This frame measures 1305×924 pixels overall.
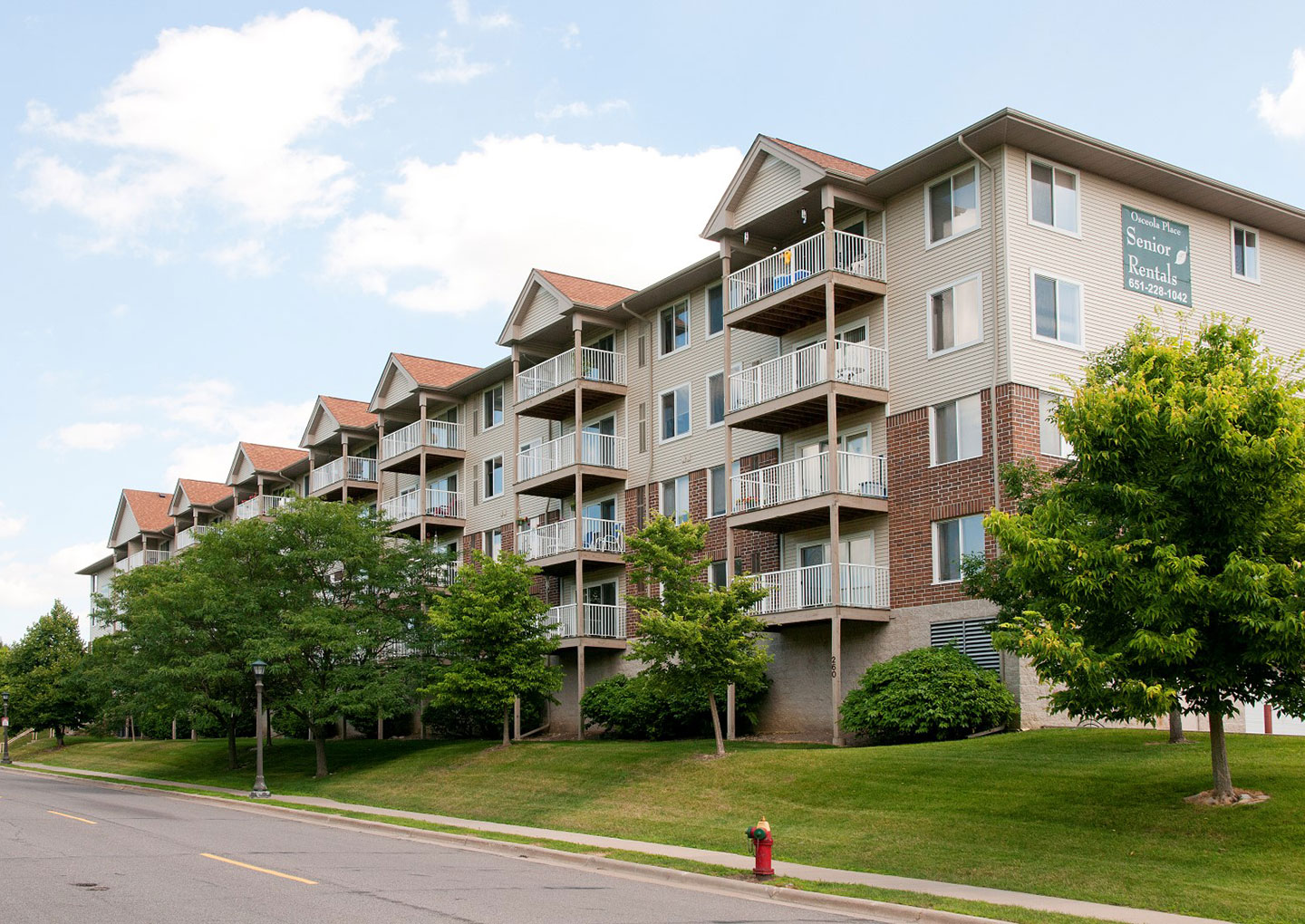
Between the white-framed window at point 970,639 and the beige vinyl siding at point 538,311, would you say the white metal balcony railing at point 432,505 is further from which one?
the white-framed window at point 970,639

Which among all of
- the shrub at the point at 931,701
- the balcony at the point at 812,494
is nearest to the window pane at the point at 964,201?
the balcony at the point at 812,494

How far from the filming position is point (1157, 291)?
30.9 metres

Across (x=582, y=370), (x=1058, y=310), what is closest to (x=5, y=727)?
(x=582, y=370)

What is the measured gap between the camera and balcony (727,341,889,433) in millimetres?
30109

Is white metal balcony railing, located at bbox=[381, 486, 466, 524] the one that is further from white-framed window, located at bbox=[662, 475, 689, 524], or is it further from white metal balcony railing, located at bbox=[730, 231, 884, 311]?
white metal balcony railing, located at bbox=[730, 231, 884, 311]

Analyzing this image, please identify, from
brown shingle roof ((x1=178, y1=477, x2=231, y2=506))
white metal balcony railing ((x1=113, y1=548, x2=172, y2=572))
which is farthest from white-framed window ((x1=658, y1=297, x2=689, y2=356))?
white metal balcony railing ((x1=113, y1=548, x2=172, y2=572))

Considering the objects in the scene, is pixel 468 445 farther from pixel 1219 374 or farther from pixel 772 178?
pixel 1219 374

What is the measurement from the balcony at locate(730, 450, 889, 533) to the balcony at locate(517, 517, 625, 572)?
7.19 metres

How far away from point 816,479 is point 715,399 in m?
6.45

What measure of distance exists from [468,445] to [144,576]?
12671 mm

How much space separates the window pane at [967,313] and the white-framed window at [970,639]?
6.17 meters

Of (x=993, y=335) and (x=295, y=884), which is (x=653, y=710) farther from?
(x=295, y=884)

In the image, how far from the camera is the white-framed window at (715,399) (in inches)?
1433

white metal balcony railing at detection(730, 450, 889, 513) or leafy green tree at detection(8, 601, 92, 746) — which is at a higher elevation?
white metal balcony railing at detection(730, 450, 889, 513)
